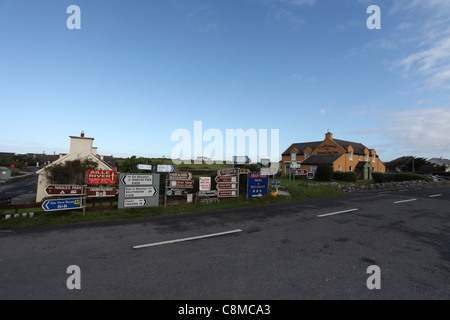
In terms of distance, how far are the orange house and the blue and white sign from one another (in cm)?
2297

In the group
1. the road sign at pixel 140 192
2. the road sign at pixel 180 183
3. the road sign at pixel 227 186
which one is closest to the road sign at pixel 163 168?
the road sign at pixel 180 183

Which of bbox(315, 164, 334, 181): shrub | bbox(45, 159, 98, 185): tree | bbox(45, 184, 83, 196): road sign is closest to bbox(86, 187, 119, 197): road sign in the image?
bbox(45, 184, 83, 196): road sign

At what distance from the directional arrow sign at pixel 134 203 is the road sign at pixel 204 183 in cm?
356

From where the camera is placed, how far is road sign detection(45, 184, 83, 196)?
8759 millimetres

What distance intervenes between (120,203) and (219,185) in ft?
19.4

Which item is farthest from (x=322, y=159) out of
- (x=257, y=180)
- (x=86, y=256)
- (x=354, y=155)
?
(x=86, y=256)

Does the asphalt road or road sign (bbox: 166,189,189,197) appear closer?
the asphalt road

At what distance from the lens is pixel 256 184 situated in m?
14.6

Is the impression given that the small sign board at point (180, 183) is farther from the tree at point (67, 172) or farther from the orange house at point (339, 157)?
the orange house at point (339, 157)

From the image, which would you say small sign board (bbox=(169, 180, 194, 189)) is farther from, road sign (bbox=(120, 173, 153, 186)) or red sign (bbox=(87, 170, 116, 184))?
red sign (bbox=(87, 170, 116, 184))

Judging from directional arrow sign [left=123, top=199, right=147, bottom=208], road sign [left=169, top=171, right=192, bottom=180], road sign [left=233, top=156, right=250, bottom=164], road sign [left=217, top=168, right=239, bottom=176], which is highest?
road sign [left=233, top=156, right=250, bottom=164]

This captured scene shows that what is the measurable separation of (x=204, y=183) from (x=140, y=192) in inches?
160

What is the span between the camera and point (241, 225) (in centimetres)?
821

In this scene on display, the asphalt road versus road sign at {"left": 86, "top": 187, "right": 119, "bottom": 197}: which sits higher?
road sign at {"left": 86, "top": 187, "right": 119, "bottom": 197}
